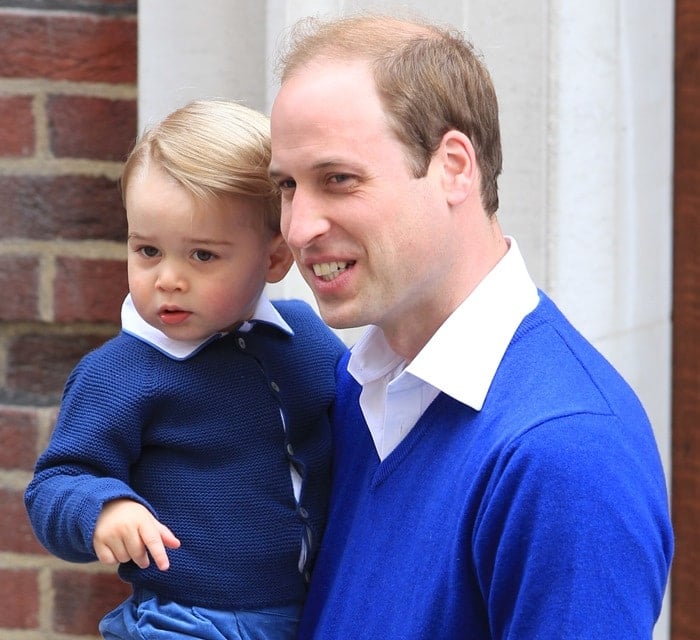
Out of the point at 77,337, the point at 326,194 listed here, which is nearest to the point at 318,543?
the point at 326,194

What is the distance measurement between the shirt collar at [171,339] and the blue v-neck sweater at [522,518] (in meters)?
0.24

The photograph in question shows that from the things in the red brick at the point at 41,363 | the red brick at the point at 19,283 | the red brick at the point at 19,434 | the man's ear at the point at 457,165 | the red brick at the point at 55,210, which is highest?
the man's ear at the point at 457,165

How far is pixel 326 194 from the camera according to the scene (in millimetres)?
1312

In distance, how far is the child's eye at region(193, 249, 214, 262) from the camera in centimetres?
144

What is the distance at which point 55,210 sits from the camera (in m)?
2.03

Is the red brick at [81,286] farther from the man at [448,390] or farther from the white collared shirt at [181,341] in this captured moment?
the man at [448,390]

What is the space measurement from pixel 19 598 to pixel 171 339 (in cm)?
84

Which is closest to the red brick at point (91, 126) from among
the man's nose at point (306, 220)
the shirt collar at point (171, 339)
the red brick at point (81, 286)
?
the red brick at point (81, 286)

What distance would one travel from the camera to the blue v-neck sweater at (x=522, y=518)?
3.68 ft

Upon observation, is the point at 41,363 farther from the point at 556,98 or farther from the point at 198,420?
the point at 556,98

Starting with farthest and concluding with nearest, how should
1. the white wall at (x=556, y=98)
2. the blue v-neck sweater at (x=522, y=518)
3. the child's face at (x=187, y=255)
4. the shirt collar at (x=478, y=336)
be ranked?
the white wall at (x=556, y=98) → the child's face at (x=187, y=255) → the shirt collar at (x=478, y=336) → the blue v-neck sweater at (x=522, y=518)

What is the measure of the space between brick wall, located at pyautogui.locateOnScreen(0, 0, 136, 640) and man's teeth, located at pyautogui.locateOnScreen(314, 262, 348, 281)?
788 mm

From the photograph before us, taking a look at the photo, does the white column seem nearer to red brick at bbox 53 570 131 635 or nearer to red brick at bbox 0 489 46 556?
red brick at bbox 0 489 46 556

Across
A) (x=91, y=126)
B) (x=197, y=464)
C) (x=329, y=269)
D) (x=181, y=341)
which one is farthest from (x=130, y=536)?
(x=91, y=126)
